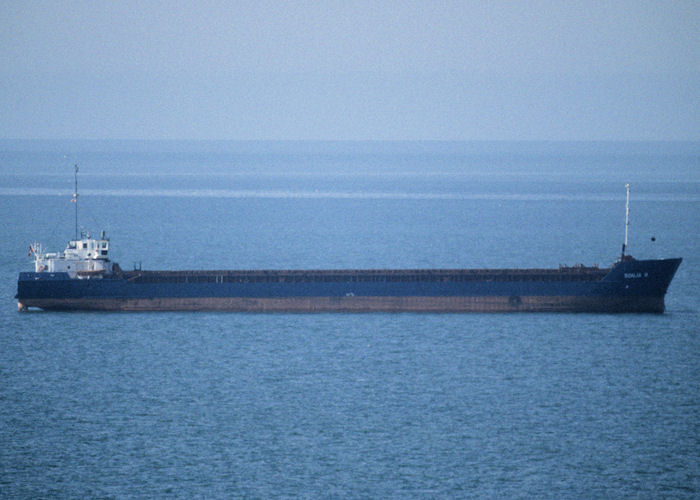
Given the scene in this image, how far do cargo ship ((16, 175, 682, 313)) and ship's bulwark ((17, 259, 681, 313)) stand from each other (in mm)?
59

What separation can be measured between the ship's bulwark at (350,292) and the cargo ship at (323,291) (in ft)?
0.19

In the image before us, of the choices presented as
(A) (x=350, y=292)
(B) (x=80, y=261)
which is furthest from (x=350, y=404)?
(B) (x=80, y=261)

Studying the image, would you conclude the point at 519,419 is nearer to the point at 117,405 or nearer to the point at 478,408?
the point at 478,408

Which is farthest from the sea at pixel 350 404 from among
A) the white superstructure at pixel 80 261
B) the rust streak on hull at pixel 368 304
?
the white superstructure at pixel 80 261

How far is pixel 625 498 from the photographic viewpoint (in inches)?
1289

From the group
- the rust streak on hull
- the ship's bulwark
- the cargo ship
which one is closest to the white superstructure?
the cargo ship

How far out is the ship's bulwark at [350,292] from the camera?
57625mm

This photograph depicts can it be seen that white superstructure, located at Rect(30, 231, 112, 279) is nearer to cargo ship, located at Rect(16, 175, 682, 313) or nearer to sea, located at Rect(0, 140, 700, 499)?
cargo ship, located at Rect(16, 175, 682, 313)

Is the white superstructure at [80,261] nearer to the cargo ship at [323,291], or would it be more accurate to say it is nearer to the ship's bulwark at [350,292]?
the cargo ship at [323,291]

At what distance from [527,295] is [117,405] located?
26.0m

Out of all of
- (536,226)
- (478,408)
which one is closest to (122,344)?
(478,408)

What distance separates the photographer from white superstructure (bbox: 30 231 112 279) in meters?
58.9

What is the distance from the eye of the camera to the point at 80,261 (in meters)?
59.6

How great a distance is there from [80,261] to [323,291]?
48.7ft
